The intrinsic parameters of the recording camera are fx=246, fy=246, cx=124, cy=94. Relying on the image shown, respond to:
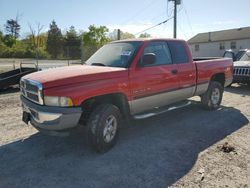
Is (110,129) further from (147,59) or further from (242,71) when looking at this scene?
(242,71)

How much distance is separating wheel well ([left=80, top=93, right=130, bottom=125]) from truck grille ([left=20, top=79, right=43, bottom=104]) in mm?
701

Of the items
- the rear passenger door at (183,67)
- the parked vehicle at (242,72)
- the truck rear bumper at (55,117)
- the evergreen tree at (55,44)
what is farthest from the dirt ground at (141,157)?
the evergreen tree at (55,44)

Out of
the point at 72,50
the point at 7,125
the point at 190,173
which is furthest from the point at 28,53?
the point at 190,173

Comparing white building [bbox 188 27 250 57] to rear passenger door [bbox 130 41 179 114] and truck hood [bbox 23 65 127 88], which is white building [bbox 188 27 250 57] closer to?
rear passenger door [bbox 130 41 179 114]

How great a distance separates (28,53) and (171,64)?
163ft

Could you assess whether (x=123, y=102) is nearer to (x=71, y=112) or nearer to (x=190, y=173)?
(x=71, y=112)

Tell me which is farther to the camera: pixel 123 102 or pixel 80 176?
pixel 123 102

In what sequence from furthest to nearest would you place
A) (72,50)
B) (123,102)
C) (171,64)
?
(72,50) → (171,64) → (123,102)

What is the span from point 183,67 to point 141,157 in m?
2.64

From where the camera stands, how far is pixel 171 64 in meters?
5.56

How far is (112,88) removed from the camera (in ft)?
14.1

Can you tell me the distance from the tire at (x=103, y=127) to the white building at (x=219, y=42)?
1442 inches

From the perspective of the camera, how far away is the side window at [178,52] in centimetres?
575

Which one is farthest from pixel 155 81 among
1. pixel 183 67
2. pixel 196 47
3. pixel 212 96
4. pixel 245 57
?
pixel 196 47
